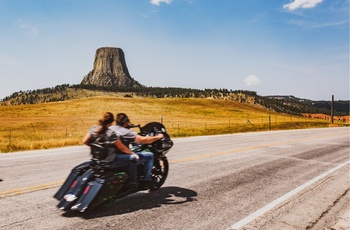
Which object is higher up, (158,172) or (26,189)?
(158,172)

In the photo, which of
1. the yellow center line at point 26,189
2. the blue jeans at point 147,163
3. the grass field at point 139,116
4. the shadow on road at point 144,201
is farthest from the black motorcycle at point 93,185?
the grass field at point 139,116

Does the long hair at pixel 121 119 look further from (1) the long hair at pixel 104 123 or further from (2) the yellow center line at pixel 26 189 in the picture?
(2) the yellow center line at pixel 26 189

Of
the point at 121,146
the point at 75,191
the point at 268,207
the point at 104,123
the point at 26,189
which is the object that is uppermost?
the point at 104,123

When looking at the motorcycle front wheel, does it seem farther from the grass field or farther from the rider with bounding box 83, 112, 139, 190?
the grass field

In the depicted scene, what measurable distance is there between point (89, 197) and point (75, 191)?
1.09 ft

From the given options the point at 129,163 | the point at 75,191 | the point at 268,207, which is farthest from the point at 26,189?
the point at 268,207

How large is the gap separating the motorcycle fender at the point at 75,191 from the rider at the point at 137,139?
0.89 metres

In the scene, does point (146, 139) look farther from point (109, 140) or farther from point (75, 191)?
point (75, 191)

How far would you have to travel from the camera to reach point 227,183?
7809 mm

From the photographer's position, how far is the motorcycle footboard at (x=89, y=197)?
5.05 meters

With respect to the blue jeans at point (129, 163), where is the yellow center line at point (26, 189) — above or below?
below

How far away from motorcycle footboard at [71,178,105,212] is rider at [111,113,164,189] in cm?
94

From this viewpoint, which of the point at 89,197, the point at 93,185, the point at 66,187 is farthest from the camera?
the point at 66,187

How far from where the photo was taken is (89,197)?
16.8ft
